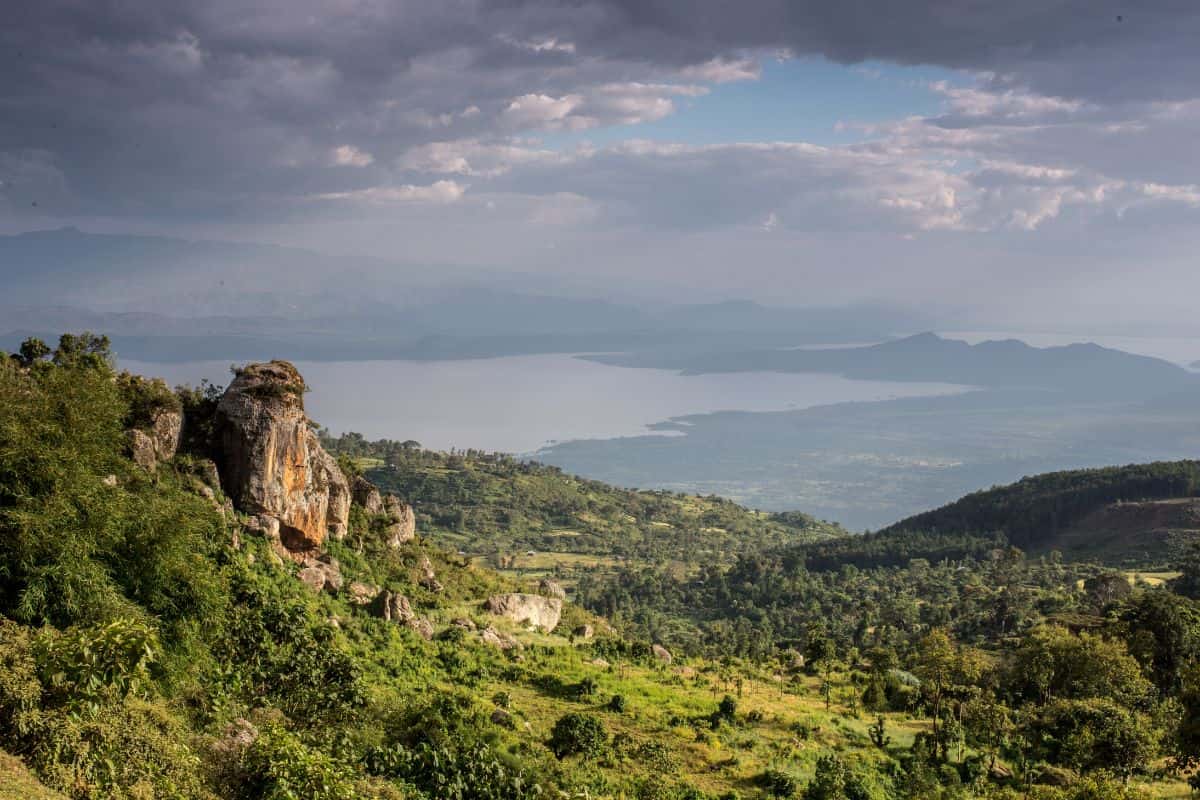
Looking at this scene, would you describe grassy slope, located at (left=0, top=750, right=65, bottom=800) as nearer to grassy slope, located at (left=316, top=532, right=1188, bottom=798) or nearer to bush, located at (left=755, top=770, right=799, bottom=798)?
grassy slope, located at (left=316, top=532, right=1188, bottom=798)

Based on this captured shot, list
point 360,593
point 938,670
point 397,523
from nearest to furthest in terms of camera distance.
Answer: point 938,670
point 360,593
point 397,523

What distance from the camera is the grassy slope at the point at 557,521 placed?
399 feet

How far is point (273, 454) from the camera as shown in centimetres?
3681

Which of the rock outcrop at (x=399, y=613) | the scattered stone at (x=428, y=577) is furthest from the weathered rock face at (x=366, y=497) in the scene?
the rock outcrop at (x=399, y=613)

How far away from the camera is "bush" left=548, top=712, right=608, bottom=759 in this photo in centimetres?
2858

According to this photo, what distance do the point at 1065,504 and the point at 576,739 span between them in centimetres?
11522

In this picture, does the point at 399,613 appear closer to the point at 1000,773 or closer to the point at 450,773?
the point at 450,773

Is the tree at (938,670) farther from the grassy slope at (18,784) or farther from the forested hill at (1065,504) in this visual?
the forested hill at (1065,504)

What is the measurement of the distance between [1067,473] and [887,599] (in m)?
68.3

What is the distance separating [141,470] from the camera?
30812 mm

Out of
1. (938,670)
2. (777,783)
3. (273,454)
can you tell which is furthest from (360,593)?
(938,670)

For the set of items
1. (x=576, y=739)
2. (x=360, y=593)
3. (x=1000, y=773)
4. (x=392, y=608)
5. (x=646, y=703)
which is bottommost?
(x=1000, y=773)

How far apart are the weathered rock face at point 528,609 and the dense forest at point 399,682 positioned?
1.07m

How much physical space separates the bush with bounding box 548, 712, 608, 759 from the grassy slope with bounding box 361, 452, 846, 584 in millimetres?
74385
